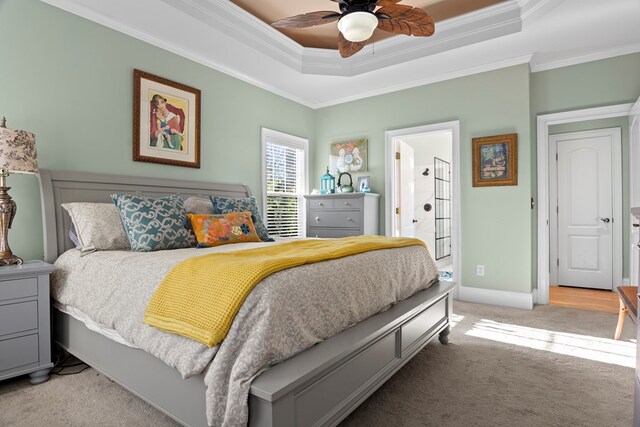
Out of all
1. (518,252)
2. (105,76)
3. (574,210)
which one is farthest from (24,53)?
(574,210)

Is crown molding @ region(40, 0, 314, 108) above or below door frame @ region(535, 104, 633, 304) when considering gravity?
above

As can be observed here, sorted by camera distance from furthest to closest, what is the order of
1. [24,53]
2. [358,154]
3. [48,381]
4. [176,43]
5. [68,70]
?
[358,154]
[176,43]
[68,70]
[24,53]
[48,381]

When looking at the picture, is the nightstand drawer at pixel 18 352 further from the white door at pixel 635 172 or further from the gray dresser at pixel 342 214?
the white door at pixel 635 172

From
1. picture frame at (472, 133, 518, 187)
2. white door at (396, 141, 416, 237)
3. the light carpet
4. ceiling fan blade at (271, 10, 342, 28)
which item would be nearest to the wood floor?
the light carpet

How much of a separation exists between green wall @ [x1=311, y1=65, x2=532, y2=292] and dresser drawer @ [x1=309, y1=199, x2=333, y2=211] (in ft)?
4.29

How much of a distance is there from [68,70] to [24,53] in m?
0.29

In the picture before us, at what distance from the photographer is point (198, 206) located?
3355mm

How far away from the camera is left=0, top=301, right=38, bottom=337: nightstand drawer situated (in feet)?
6.79

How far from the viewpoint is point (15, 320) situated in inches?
83.2

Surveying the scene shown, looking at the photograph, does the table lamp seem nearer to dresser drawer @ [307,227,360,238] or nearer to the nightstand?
the nightstand

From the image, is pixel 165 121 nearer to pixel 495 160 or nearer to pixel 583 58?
pixel 495 160

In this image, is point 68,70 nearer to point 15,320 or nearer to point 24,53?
point 24,53

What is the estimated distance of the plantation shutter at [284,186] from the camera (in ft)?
15.7

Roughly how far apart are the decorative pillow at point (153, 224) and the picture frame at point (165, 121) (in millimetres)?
811
